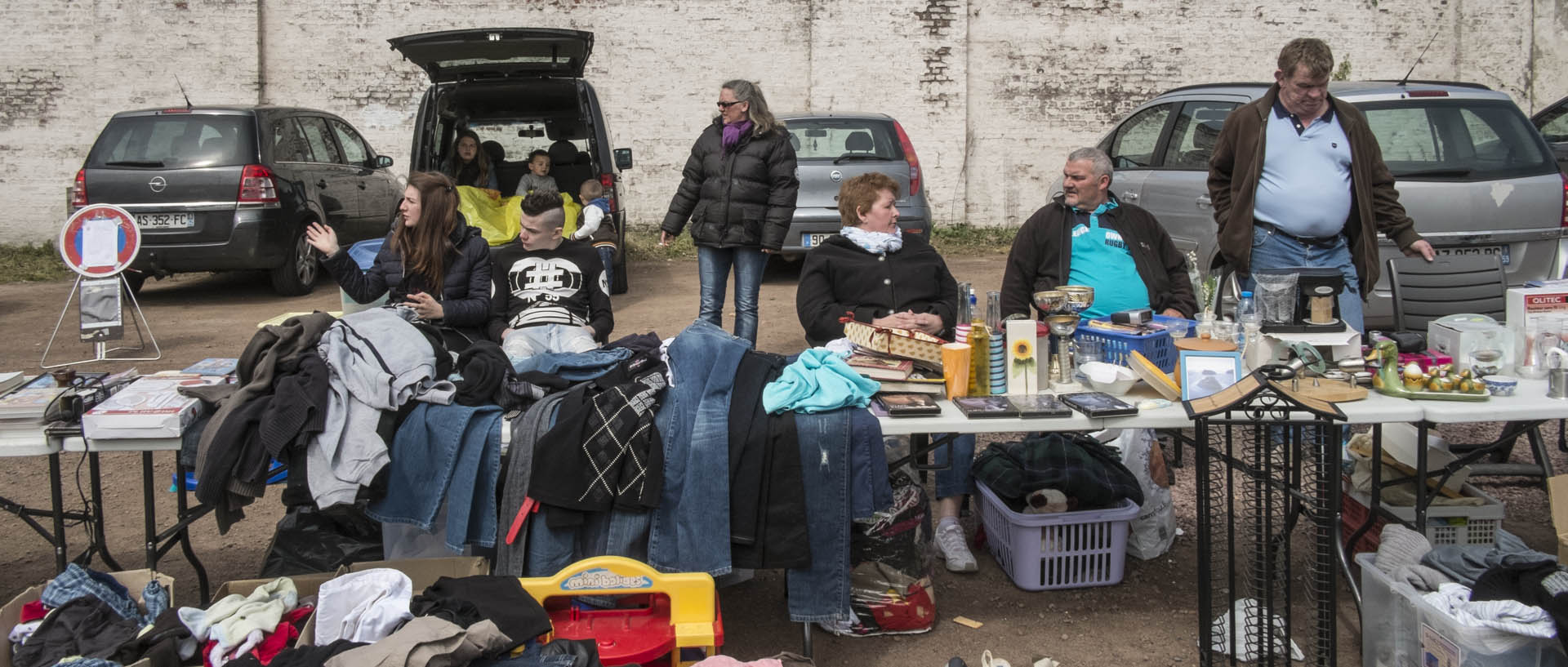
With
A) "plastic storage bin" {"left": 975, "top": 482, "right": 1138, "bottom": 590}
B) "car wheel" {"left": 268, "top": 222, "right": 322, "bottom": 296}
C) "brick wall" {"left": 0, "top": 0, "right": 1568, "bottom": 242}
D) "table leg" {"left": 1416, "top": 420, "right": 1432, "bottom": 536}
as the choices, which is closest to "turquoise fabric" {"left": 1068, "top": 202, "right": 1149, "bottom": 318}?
"plastic storage bin" {"left": 975, "top": 482, "right": 1138, "bottom": 590}

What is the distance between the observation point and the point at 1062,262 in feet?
14.8

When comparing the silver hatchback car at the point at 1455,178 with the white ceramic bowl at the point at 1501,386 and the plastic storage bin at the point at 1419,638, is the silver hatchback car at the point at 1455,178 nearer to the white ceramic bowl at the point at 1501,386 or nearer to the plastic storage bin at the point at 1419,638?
the white ceramic bowl at the point at 1501,386

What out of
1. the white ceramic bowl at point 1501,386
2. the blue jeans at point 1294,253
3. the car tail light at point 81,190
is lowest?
the white ceramic bowl at point 1501,386

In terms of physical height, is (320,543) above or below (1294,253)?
below

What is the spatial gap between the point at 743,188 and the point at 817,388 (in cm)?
315

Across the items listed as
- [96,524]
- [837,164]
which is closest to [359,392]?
[96,524]

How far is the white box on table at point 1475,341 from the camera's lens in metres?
3.64

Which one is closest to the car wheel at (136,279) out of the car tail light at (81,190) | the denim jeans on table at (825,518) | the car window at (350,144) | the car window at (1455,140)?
the car tail light at (81,190)

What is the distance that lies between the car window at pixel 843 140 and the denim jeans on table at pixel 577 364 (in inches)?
253

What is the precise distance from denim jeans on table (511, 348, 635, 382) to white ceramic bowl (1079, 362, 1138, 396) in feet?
4.60

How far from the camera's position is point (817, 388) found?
132 inches

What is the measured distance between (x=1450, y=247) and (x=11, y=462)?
720cm

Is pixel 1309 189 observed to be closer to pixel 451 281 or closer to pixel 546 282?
pixel 546 282

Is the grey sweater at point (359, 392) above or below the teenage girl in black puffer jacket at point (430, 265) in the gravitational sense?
below
